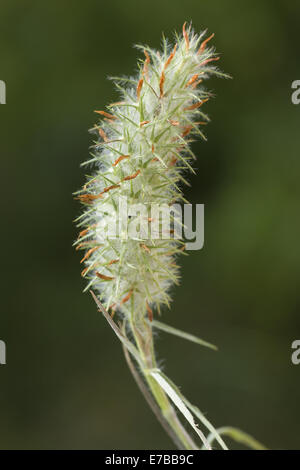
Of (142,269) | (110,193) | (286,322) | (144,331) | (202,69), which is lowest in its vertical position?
(286,322)

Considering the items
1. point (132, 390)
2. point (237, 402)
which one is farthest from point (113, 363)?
point (237, 402)

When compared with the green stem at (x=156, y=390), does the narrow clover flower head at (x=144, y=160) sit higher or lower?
higher

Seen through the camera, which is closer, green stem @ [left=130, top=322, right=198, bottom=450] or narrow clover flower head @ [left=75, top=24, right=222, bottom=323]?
narrow clover flower head @ [left=75, top=24, right=222, bottom=323]

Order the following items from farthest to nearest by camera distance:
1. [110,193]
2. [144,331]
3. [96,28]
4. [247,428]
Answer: [247,428]
[96,28]
[144,331]
[110,193]

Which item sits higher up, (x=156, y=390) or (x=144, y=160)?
(x=144, y=160)

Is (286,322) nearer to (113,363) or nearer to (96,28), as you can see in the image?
(113,363)

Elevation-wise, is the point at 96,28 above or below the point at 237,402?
above

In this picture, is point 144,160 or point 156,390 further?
point 156,390

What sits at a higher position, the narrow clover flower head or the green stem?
the narrow clover flower head
